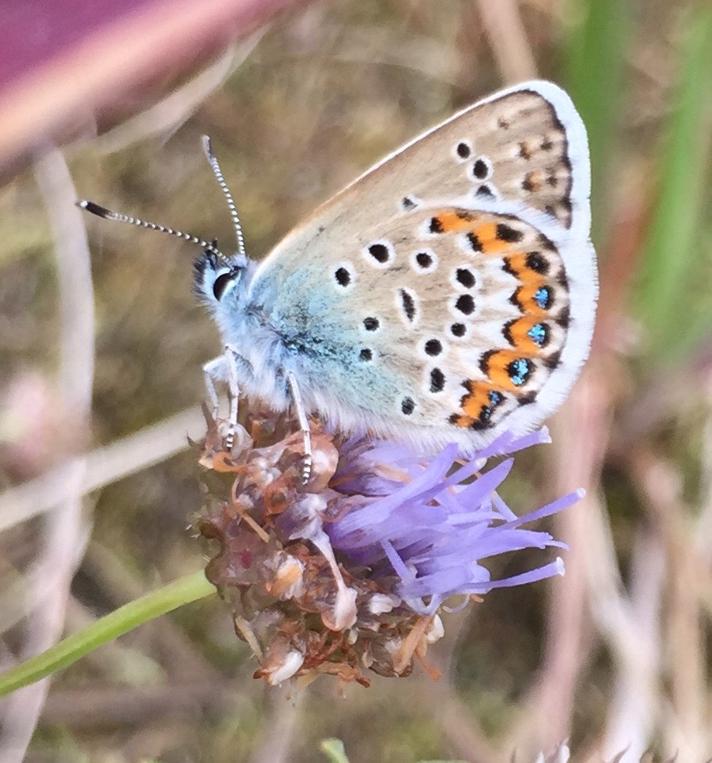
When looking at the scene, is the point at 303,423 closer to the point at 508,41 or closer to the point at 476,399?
the point at 476,399

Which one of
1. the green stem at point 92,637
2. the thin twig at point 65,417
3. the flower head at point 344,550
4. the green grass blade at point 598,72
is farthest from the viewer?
the green grass blade at point 598,72

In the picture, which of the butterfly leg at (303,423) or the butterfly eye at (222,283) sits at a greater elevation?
the butterfly eye at (222,283)

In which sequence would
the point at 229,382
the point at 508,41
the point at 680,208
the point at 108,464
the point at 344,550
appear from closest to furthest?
the point at 344,550, the point at 229,382, the point at 108,464, the point at 680,208, the point at 508,41

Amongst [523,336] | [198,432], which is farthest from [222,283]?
[198,432]

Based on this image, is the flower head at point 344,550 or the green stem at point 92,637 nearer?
the green stem at point 92,637

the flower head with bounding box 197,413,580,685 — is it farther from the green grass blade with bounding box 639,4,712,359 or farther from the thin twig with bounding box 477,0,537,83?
the thin twig with bounding box 477,0,537,83

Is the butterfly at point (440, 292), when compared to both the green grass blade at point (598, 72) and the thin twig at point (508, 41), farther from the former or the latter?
the thin twig at point (508, 41)

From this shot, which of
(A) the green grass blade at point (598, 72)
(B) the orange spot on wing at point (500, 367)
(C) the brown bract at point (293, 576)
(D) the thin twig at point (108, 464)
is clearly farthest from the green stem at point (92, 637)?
(A) the green grass blade at point (598, 72)

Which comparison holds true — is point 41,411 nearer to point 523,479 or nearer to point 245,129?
point 245,129
